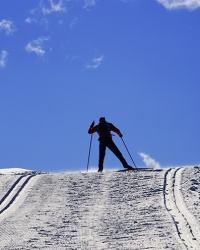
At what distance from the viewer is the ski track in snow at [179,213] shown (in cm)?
767

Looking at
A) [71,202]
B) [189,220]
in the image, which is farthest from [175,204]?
[71,202]

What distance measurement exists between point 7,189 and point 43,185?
756mm

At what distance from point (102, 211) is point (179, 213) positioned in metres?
1.44

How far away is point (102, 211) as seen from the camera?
33.7 feet

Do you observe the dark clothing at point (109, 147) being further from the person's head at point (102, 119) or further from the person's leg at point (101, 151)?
the person's head at point (102, 119)

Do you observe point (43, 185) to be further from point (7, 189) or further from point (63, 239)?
point (63, 239)

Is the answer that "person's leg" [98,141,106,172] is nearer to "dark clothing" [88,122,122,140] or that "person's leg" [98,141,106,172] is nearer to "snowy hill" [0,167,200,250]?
"dark clothing" [88,122,122,140]

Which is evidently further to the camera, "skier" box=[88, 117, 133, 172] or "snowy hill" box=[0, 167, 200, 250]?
"skier" box=[88, 117, 133, 172]

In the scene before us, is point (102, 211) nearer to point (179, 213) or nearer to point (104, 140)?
point (179, 213)

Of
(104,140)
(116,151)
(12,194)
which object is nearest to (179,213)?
(12,194)

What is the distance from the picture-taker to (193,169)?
1399 cm

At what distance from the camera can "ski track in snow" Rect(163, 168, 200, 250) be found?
25.2 feet

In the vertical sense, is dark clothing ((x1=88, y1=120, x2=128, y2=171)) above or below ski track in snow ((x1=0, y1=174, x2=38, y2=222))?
above

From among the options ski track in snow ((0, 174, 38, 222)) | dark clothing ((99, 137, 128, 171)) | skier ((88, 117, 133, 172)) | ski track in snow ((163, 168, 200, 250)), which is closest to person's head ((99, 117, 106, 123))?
skier ((88, 117, 133, 172))
